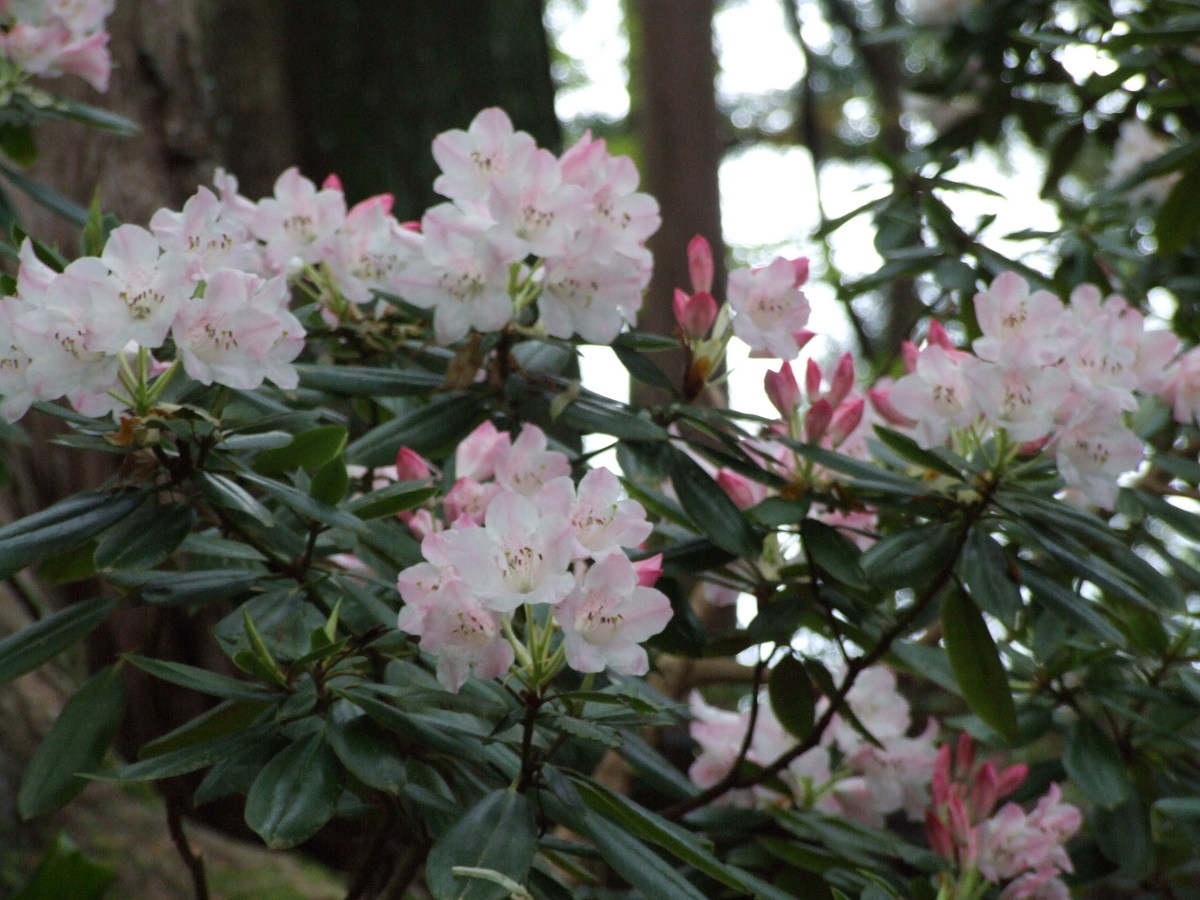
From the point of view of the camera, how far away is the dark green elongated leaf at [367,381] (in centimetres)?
111

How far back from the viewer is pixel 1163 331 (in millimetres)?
1254

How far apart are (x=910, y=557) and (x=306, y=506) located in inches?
22.2

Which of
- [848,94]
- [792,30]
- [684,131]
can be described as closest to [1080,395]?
[684,131]

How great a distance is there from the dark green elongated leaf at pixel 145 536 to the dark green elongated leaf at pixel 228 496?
0.03 meters

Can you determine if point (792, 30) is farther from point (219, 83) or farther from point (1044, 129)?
point (219, 83)

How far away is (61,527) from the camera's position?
889 millimetres

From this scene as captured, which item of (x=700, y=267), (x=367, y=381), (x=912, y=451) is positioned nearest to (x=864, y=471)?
(x=912, y=451)

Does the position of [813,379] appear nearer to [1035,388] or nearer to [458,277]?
[1035,388]

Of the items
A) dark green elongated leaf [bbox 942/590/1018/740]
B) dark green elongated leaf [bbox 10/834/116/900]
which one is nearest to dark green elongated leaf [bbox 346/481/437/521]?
dark green elongated leaf [bbox 942/590/1018/740]

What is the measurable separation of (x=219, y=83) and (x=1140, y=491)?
1955mm

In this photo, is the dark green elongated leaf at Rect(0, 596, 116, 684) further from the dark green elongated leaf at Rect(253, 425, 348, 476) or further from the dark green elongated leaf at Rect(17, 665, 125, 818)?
the dark green elongated leaf at Rect(253, 425, 348, 476)

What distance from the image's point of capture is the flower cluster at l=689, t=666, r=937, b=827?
4.65 feet

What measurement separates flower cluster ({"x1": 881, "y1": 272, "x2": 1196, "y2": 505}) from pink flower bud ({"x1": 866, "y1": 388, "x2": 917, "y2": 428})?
56mm

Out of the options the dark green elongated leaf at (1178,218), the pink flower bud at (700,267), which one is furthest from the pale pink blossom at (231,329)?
the dark green elongated leaf at (1178,218)
